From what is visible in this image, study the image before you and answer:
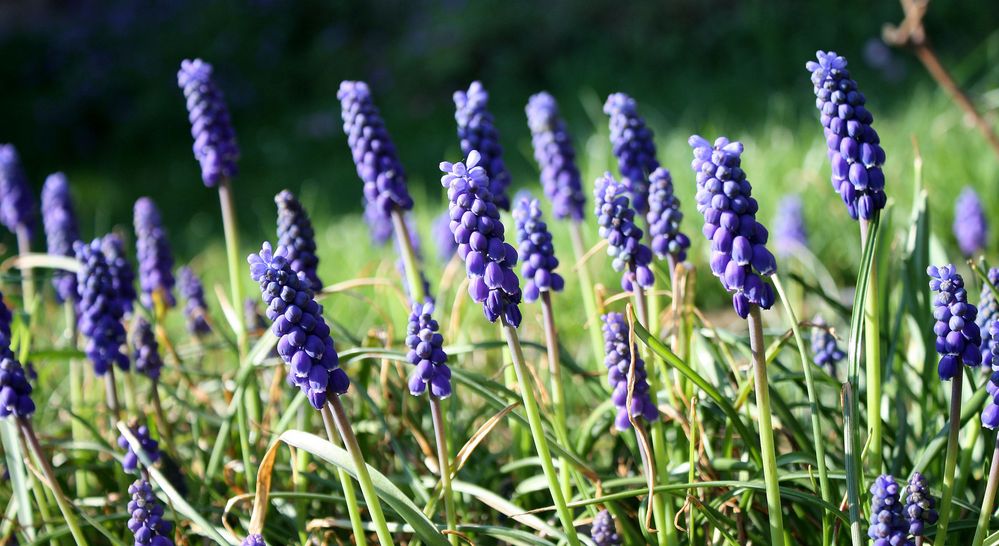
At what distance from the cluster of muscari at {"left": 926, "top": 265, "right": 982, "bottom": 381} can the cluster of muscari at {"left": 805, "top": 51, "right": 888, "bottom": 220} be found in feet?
0.87

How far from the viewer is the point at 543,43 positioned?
14789 millimetres

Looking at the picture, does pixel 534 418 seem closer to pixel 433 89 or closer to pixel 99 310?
pixel 99 310

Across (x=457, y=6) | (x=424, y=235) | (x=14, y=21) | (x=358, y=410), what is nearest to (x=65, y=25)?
(x=14, y=21)

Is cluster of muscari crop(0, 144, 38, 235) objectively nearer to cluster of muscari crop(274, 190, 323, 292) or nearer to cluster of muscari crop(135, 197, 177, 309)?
cluster of muscari crop(135, 197, 177, 309)

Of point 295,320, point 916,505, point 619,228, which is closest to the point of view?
point 295,320

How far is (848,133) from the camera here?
2547 mm

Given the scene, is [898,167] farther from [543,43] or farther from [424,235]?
[543,43]

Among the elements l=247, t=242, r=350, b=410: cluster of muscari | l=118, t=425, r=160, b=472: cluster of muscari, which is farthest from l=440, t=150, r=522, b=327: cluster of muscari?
l=118, t=425, r=160, b=472: cluster of muscari

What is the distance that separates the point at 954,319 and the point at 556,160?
1.74 m

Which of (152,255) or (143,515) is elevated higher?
(152,255)

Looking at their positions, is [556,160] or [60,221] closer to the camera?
[556,160]

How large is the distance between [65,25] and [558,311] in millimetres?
16821

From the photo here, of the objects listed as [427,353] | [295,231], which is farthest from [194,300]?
[427,353]

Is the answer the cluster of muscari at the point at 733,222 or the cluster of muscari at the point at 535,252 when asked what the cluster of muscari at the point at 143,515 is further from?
the cluster of muscari at the point at 733,222
